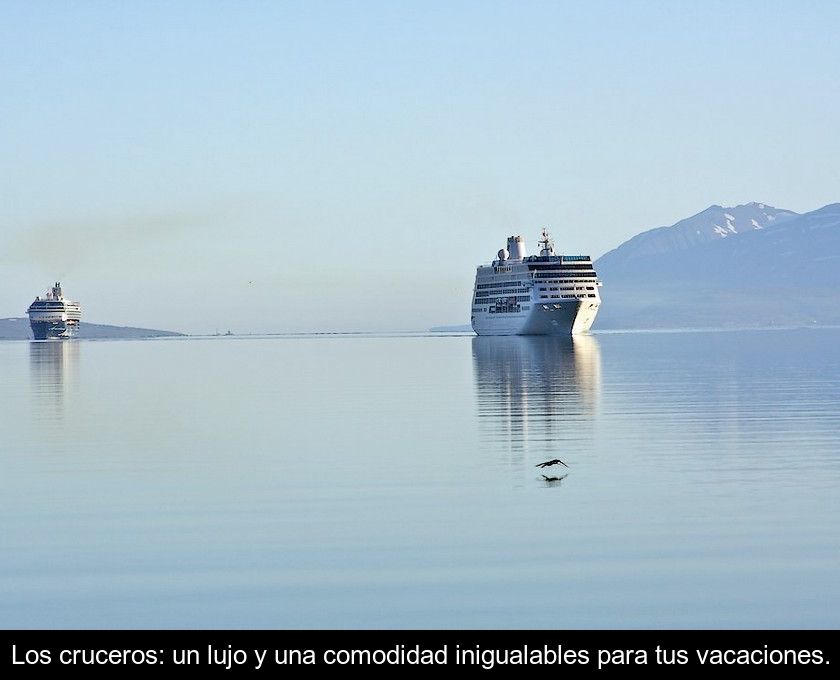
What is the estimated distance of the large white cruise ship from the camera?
16162 cm

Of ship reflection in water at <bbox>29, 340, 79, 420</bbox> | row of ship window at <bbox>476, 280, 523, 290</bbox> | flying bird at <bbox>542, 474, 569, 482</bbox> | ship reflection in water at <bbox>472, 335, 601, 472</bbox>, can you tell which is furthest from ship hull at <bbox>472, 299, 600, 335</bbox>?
flying bird at <bbox>542, 474, 569, 482</bbox>

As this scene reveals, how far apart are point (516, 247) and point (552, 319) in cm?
2950

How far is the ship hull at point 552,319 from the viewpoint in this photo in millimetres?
162000

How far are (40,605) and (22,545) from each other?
396cm

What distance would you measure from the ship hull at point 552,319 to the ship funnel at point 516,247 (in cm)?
1711

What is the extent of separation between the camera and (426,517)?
20.9m

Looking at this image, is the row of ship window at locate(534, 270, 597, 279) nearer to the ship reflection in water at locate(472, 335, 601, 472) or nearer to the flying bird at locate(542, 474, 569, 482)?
the ship reflection in water at locate(472, 335, 601, 472)

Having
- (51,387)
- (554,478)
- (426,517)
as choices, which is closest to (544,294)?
(51,387)

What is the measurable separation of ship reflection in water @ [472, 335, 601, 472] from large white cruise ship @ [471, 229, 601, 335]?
279ft

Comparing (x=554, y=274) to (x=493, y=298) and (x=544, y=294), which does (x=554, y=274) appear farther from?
(x=493, y=298)

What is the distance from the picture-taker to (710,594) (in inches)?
605

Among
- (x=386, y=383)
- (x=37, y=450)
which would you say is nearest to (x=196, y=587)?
(x=37, y=450)

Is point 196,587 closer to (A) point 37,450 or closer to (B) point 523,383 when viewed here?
(A) point 37,450

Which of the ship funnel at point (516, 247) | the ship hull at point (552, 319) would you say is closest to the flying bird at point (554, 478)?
the ship hull at point (552, 319)
